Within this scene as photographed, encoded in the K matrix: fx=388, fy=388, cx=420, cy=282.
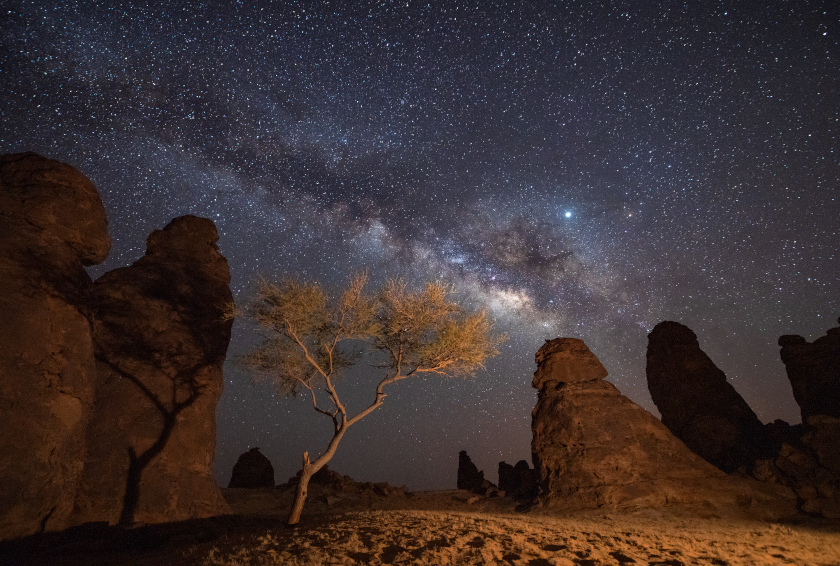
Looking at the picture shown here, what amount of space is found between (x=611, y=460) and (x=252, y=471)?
25959 mm

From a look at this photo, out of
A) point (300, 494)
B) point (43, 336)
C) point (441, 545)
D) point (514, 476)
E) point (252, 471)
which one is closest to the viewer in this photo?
point (441, 545)

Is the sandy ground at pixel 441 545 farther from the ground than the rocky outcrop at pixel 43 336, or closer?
closer

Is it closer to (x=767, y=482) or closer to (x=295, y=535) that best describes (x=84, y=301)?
(x=295, y=535)

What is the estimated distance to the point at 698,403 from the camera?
101ft

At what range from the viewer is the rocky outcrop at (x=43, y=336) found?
34.0ft

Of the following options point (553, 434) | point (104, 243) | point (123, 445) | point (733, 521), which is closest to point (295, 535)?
point (123, 445)

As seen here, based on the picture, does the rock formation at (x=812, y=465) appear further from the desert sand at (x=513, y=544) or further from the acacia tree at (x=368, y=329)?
the acacia tree at (x=368, y=329)

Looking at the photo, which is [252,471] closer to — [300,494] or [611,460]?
[300,494]

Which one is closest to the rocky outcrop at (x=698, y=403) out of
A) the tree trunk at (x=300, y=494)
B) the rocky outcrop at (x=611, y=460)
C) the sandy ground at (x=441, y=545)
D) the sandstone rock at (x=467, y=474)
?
the rocky outcrop at (x=611, y=460)

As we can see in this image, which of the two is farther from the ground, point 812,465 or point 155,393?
point 155,393

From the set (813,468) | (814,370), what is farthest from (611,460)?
(814,370)

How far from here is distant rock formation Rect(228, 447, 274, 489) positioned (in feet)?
98.0

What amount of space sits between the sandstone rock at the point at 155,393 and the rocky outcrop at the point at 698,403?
2980 cm

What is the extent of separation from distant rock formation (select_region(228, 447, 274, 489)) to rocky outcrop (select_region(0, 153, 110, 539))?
2012 cm
